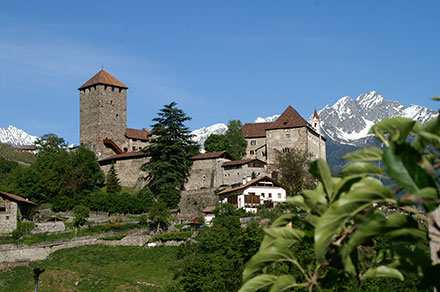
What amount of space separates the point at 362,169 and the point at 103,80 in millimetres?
66936

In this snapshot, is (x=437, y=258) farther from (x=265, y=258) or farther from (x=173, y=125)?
(x=173, y=125)

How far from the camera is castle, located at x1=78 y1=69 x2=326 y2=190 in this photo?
175ft

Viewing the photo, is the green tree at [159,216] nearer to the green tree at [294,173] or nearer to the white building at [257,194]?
the white building at [257,194]

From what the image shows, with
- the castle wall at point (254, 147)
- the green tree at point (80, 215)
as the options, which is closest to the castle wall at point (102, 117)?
the castle wall at point (254, 147)

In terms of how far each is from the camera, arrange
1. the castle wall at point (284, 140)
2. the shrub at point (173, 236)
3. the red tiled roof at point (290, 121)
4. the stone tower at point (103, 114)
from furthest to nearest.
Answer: the stone tower at point (103, 114) → the red tiled roof at point (290, 121) → the castle wall at point (284, 140) → the shrub at point (173, 236)

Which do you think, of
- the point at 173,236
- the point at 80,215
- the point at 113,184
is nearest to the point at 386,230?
the point at 173,236

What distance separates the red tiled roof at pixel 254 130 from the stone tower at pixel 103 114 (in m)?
15.7

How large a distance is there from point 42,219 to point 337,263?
4503 centimetres

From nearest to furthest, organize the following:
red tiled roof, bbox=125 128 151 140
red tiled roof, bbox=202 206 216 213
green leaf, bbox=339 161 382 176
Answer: green leaf, bbox=339 161 382 176 < red tiled roof, bbox=202 206 216 213 < red tiled roof, bbox=125 128 151 140

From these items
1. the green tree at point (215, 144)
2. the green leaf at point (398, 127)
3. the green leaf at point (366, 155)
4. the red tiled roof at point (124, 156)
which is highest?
the green tree at point (215, 144)

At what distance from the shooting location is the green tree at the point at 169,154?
172ft

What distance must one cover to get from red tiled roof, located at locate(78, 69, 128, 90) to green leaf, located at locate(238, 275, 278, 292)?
6573 centimetres

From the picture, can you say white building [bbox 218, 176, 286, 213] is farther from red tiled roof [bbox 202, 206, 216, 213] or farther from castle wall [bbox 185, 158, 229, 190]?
castle wall [bbox 185, 158, 229, 190]

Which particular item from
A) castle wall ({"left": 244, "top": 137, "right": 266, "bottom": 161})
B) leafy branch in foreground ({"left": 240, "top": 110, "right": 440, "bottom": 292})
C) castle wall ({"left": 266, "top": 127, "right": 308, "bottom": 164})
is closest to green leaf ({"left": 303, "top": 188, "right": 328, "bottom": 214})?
leafy branch in foreground ({"left": 240, "top": 110, "right": 440, "bottom": 292})
